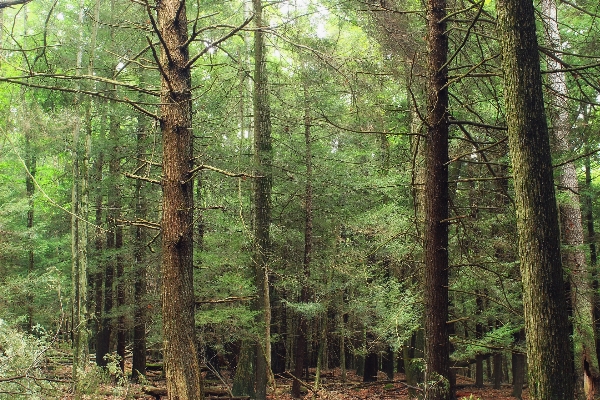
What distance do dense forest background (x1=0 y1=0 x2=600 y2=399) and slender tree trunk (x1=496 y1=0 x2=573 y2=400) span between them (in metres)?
0.04

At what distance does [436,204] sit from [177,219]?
3001 mm

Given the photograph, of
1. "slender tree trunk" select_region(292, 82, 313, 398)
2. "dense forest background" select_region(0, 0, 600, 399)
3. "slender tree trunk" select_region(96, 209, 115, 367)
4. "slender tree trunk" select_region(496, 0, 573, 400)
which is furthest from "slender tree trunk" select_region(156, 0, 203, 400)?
"slender tree trunk" select_region(96, 209, 115, 367)

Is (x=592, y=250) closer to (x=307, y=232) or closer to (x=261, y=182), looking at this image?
(x=307, y=232)

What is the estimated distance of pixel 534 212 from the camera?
138 inches

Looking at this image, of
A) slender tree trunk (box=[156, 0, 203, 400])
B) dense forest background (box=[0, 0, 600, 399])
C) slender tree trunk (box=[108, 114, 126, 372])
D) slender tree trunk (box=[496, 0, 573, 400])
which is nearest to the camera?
slender tree trunk (box=[496, 0, 573, 400])

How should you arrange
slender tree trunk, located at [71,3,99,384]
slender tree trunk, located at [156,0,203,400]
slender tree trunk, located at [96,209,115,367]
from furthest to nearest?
slender tree trunk, located at [96,209,115,367], slender tree trunk, located at [71,3,99,384], slender tree trunk, located at [156,0,203,400]

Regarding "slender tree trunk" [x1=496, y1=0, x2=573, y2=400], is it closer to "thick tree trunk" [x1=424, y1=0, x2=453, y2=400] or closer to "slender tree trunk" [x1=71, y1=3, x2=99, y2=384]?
"thick tree trunk" [x1=424, y1=0, x2=453, y2=400]

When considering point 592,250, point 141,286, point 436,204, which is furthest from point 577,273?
point 141,286

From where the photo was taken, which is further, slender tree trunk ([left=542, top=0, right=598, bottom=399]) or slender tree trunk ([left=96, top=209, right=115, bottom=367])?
slender tree trunk ([left=96, top=209, right=115, bottom=367])

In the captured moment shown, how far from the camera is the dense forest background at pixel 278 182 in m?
4.67

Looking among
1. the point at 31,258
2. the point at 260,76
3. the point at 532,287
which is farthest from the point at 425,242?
the point at 31,258

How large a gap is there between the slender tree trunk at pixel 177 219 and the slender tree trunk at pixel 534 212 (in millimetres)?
3013

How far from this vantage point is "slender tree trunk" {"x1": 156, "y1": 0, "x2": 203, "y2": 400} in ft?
14.5

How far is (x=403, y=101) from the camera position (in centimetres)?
1482
